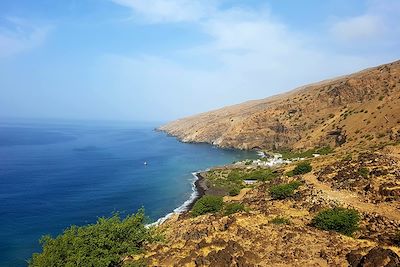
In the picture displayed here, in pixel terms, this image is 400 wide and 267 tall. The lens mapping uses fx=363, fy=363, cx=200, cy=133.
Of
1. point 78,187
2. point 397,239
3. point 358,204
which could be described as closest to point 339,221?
point 397,239

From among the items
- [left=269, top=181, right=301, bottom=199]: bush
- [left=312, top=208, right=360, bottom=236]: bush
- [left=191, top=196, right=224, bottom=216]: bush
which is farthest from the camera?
[left=191, top=196, right=224, bottom=216]: bush

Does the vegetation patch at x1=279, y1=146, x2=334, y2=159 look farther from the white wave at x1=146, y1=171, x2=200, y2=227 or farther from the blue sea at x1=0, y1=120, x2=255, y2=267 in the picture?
the white wave at x1=146, y1=171, x2=200, y2=227

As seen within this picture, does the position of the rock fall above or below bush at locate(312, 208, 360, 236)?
above

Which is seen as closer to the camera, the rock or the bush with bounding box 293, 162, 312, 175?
the rock

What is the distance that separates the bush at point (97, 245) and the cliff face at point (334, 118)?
65179 millimetres

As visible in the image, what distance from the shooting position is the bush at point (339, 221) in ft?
102

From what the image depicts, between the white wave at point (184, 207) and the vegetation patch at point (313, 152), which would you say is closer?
the white wave at point (184, 207)

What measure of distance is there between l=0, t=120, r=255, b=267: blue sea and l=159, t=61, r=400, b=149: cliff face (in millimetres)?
20600

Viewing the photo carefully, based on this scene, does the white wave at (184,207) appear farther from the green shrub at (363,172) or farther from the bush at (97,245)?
the green shrub at (363,172)

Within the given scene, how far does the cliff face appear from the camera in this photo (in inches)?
3735

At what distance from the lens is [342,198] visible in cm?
3862

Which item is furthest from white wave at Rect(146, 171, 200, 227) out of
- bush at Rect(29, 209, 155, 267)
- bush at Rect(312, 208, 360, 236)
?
bush at Rect(312, 208, 360, 236)

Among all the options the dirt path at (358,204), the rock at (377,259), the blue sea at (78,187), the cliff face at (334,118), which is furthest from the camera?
the cliff face at (334,118)

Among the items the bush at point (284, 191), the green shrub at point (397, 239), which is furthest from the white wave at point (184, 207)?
the green shrub at point (397, 239)
